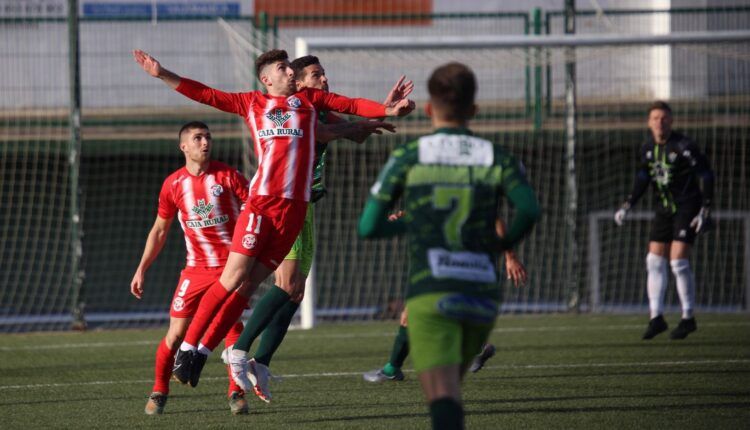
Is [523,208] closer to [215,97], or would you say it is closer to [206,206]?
[215,97]

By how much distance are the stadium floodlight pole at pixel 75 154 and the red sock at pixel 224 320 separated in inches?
297

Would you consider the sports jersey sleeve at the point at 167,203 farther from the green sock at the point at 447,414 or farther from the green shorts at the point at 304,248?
the green sock at the point at 447,414

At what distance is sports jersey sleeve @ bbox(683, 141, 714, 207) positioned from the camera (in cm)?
1075

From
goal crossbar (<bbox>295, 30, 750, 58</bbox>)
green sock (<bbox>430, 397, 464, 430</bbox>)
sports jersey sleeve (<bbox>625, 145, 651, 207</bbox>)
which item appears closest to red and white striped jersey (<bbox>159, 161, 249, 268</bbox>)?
green sock (<bbox>430, 397, 464, 430</bbox>)

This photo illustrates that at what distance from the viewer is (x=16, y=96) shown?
47.1 feet

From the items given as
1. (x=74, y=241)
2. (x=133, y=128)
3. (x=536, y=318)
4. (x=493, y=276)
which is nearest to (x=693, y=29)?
(x=536, y=318)

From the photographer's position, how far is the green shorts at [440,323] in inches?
159

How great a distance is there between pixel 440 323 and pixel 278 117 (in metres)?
2.85

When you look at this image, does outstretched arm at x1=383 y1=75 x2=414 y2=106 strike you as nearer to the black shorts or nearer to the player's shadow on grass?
the player's shadow on grass

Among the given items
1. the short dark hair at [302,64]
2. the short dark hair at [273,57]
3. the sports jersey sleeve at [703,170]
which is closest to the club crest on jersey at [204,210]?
the short dark hair at [302,64]

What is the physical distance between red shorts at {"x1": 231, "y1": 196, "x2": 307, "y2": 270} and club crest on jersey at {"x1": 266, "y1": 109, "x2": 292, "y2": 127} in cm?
46

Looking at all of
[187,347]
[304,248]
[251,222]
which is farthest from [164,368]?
[304,248]

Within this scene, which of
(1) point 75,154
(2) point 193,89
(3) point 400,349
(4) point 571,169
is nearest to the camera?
(2) point 193,89

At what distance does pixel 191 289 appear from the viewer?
23.9 ft
